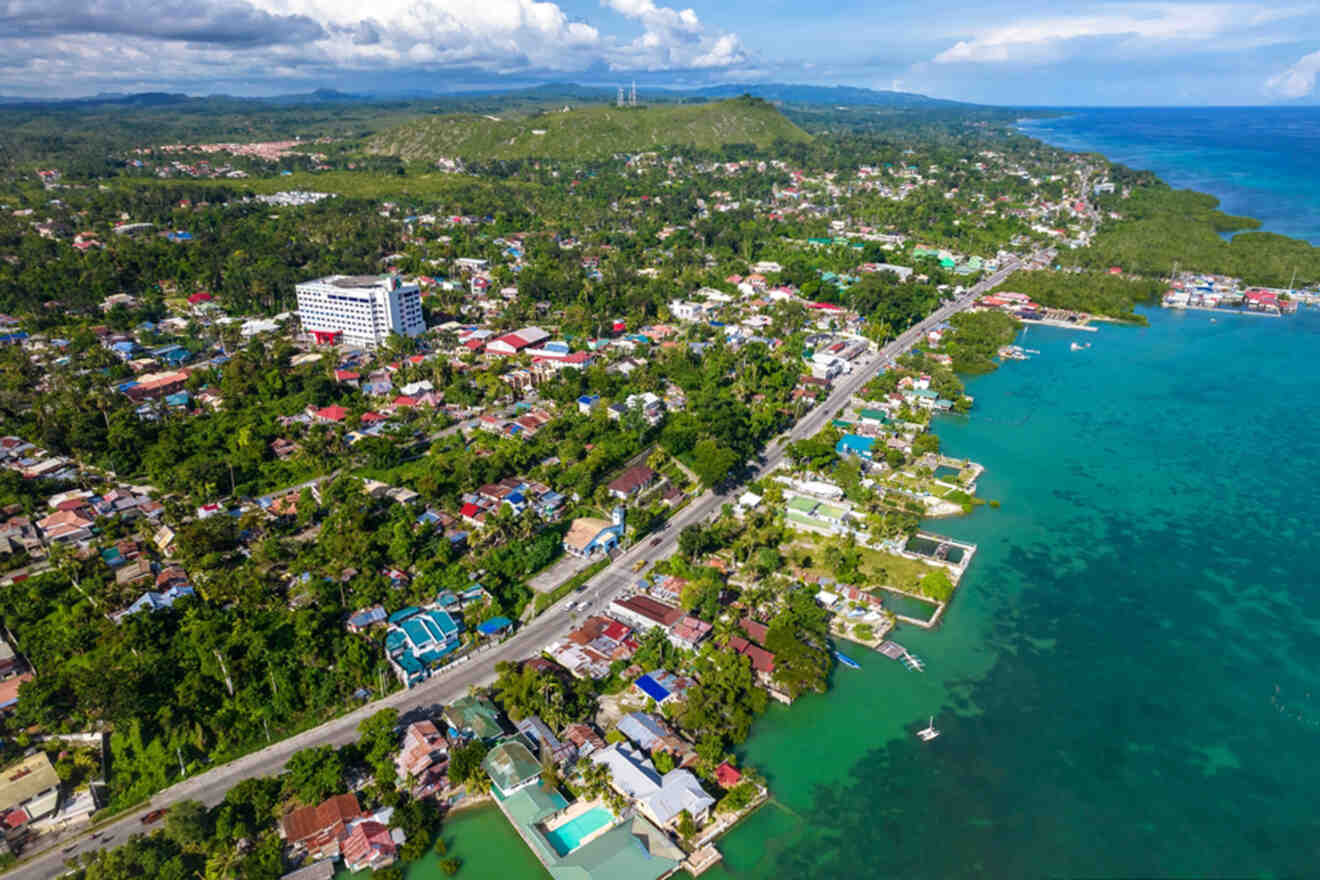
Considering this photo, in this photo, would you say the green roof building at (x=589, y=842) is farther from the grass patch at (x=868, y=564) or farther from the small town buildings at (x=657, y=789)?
the grass patch at (x=868, y=564)

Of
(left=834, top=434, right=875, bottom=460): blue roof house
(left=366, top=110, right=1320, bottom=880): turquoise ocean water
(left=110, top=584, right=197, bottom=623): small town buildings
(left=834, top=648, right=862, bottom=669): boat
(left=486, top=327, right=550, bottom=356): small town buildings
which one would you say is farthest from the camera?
(left=486, top=327, right=550, bottom=356): small town buildings

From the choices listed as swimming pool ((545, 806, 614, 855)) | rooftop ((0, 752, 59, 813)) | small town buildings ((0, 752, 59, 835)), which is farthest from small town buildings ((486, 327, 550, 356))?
swimming pool ((545, 806, 614, 855))

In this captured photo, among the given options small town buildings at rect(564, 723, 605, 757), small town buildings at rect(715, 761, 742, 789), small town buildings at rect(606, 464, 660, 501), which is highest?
small town buildings at rect(606, 464, 660, 501)

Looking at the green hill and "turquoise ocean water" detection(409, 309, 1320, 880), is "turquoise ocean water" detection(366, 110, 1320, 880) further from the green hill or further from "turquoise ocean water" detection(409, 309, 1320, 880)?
the green hill

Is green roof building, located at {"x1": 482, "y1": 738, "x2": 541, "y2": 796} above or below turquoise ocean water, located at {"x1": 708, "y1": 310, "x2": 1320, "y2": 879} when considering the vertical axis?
above

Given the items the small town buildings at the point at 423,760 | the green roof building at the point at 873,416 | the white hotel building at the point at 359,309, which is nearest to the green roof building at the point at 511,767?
the small town buildings at the point at 423,760

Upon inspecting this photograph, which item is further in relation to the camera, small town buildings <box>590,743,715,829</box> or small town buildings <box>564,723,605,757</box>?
small town buildings <box>564,723,605,757</box>
